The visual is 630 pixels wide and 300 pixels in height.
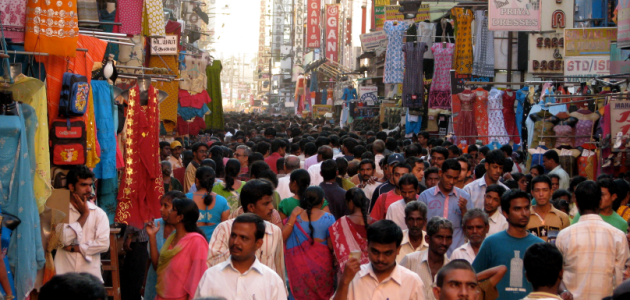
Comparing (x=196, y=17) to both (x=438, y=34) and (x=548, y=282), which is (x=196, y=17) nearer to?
(x=438, y=34)

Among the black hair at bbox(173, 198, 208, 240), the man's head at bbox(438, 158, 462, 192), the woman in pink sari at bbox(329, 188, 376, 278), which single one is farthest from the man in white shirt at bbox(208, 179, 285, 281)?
the man's head at bbox(438, 158, 462, 192)

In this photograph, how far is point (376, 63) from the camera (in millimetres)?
35125

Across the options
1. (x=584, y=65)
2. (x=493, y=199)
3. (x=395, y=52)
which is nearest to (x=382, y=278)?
(x=493, y=199)

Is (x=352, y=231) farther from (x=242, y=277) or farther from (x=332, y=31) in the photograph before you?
(x=332, y=31)

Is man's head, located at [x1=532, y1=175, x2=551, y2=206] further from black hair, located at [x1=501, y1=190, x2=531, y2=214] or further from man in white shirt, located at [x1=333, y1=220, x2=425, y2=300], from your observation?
man in white shirt, located at [x1=333, y1=220, x2=425, y2=300]

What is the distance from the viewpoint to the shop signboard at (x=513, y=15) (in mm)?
13266

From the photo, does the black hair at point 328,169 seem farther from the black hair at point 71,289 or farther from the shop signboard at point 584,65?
the shop signboard at point 584,65

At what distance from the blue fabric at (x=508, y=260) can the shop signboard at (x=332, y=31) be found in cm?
4513

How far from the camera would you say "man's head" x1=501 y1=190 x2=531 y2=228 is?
4.52m

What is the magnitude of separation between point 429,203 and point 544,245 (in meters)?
2.41

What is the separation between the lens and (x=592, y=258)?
457 centimetres

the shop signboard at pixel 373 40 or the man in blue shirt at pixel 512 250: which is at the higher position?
the shop signboard at pixel 373 40

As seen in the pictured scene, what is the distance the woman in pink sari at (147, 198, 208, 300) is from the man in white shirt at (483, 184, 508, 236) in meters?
2.37

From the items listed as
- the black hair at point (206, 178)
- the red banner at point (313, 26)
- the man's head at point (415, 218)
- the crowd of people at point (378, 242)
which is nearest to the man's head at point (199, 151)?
the crowd of people at point (378, 242)
